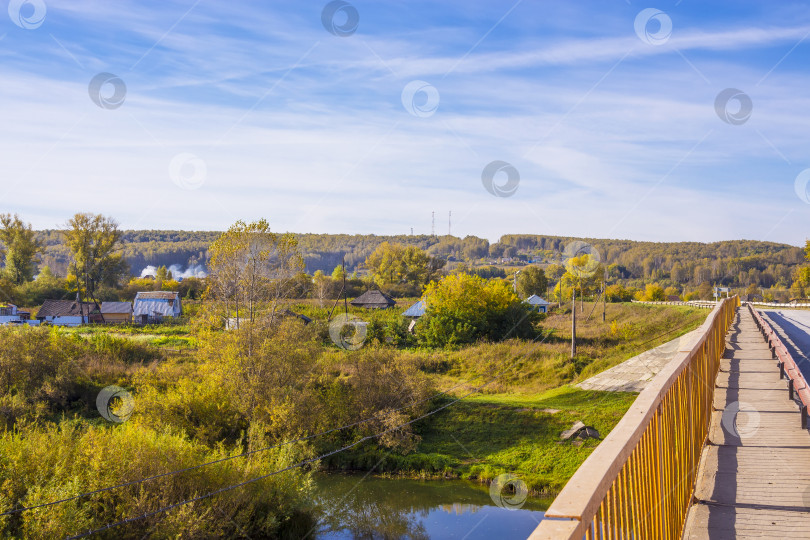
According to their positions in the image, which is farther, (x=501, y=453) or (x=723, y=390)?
(x=501, y=453)

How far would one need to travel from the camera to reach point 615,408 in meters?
27.7

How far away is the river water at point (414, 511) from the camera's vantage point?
2042cm

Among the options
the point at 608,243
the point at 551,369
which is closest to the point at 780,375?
the point at 551,369

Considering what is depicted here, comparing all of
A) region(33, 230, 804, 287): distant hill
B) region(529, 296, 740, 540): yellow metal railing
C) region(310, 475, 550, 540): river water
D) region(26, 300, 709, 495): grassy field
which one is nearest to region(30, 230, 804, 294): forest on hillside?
region(33, 230, 804, 287): distant hill

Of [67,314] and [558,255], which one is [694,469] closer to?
[67,314]

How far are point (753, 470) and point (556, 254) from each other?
475 feet

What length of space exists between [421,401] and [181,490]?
1411 cm

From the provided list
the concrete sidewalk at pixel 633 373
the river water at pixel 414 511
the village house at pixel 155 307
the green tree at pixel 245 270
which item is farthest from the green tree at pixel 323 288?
the river water at pixel 414 511

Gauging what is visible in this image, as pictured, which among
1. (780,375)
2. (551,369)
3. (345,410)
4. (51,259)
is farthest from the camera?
(51,259)

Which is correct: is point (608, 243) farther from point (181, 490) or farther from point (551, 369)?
point (181, 490)

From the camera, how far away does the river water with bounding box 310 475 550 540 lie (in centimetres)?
2042

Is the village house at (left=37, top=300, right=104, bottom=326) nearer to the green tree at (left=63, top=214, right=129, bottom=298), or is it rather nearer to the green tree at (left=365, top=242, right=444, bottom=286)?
the green tree at (left=63, top=214, right=129, bottom=298)

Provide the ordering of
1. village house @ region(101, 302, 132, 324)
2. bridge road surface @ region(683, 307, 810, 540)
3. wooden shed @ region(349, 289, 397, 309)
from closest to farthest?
bridge road surface @ region(683, 307, 810, 540) → village house @ region(101, 302, 132, 324) → wooden shed @ region(349, 289, 397, 309)

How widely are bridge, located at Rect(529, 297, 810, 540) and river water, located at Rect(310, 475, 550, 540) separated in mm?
13837
